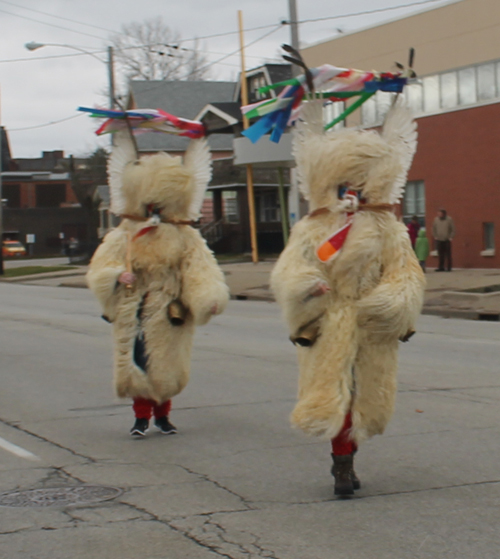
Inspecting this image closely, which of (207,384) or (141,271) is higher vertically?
(141,271)

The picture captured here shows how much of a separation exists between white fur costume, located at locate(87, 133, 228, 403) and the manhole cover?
4.33 ft

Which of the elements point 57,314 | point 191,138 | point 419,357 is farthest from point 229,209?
point 191,138

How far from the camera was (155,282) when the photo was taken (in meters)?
6.45

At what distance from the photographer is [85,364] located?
1030 centimetres

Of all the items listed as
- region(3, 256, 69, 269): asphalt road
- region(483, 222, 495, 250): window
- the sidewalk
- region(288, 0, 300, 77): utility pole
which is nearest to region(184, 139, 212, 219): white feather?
the sidewalk

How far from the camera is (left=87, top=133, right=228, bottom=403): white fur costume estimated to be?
637 cm

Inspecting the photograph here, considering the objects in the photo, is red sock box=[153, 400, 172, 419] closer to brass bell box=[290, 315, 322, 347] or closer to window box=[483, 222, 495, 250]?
brass bell box=[290, 315, 322, 347]

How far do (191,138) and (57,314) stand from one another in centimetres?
1084

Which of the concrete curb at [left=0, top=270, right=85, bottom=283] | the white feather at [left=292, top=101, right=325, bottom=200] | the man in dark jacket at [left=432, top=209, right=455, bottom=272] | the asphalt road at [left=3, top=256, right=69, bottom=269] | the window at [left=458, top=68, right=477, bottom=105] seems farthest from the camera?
the asphalt road at [left=3, top=256, right=69, bottom=269]

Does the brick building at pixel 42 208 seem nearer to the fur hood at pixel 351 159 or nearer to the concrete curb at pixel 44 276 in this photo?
the concrete curb at pixel 44 276

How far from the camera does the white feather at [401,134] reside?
532 centimetres

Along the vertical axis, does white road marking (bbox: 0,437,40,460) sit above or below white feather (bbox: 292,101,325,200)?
below

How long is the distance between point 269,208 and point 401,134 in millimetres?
37320

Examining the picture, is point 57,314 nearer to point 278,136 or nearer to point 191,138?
point 191,138
